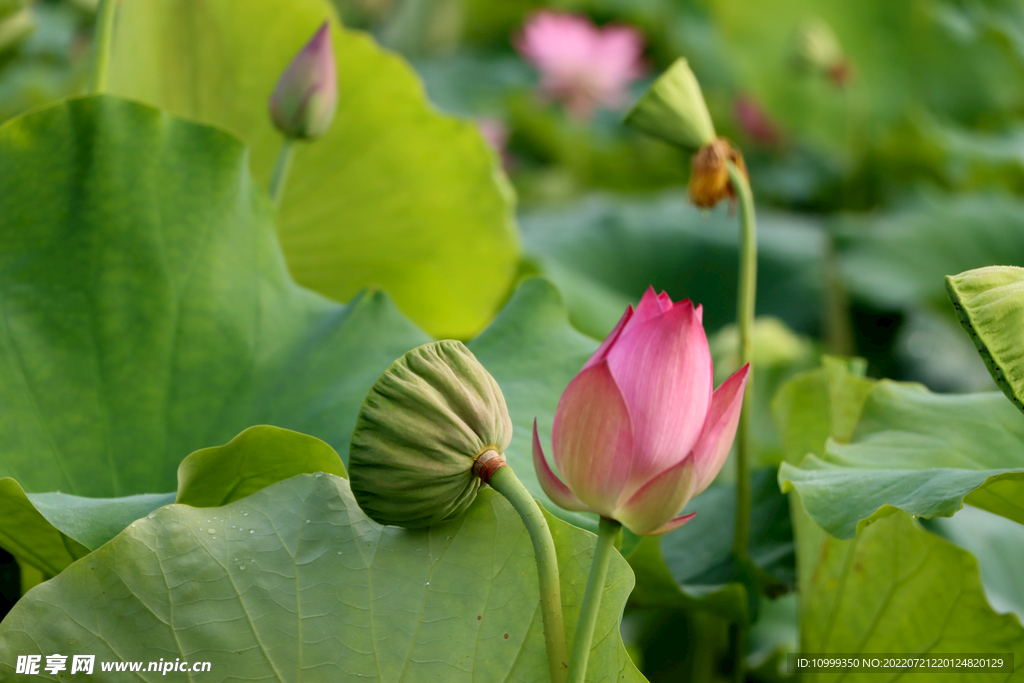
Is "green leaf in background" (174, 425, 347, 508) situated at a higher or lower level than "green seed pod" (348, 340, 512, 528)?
lower

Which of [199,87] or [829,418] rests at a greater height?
[199,87]

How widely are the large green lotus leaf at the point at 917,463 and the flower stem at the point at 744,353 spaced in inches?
2.7

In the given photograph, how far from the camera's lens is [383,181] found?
77 cm

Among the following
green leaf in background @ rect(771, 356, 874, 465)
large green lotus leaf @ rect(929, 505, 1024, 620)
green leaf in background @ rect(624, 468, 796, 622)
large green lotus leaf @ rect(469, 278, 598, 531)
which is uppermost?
large green lotus leaf @ rect(469, 278, 598, 531)

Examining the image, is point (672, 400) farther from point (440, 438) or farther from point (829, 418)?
point (829, 418)

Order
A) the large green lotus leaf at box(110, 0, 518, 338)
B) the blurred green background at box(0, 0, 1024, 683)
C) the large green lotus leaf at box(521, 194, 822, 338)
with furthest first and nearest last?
the large green lotus leaf at box(521, 194, 822, 338), the blurred green background at box(0, 0, 1024, 683), the large green lotus leaf at box(110, 0, 518, 338)

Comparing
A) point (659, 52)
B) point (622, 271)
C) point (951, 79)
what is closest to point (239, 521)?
point (622, 271)

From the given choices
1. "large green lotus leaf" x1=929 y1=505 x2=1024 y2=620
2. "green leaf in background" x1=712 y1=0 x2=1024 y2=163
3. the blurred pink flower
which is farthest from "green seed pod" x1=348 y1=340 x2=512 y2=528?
"green leaf in background" x1=712 y1=0 x2=1024 y2=163

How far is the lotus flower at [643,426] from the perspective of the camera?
1.03 ft

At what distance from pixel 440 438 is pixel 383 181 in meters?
0.48

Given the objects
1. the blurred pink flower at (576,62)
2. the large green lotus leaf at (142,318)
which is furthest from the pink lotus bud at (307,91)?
the blurred pink flower at (576,62)

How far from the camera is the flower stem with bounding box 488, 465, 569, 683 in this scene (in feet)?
1.04

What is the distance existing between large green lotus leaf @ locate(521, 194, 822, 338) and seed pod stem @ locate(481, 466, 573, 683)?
2.57ft

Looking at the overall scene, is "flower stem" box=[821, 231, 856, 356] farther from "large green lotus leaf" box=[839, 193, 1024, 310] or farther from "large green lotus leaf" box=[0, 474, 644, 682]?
"large green lotus leaf" box=[0, 474, 644, 682]
